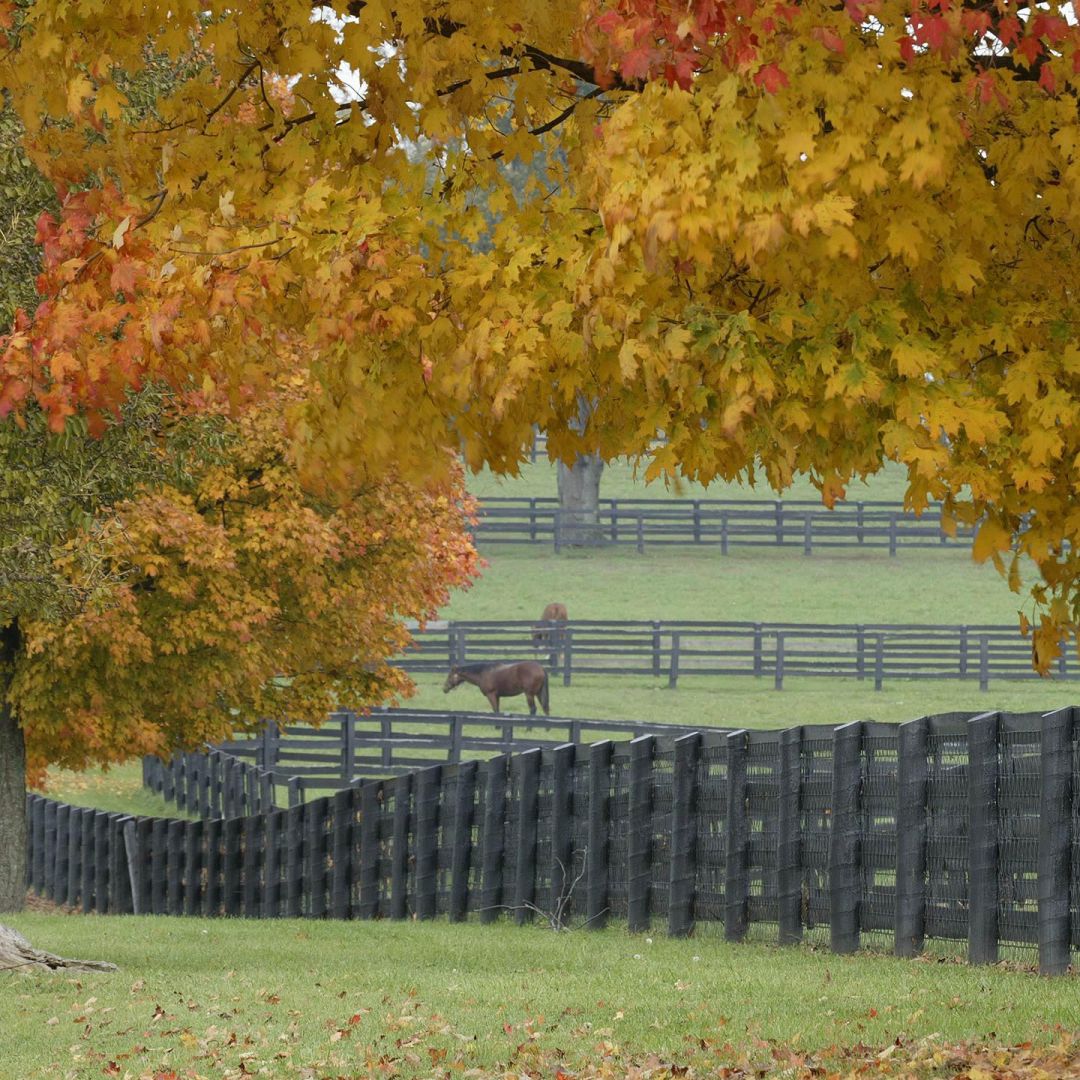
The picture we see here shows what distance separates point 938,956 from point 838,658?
29.0 m

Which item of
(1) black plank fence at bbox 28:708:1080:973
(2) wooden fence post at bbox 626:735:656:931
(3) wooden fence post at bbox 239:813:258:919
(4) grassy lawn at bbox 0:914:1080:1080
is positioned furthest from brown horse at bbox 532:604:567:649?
(4) grassy lawn at bbox 0:914:1080:1080

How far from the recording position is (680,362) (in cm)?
577

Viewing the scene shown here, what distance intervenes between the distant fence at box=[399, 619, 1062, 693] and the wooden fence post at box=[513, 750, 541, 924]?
2181 centimetres

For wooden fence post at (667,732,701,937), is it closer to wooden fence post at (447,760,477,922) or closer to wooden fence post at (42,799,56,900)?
wooden fence post at (447,760,477,922)

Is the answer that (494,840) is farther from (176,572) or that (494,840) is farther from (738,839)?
(176,572)

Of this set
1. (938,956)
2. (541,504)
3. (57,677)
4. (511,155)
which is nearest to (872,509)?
(541,504)

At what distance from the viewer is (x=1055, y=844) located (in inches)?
416

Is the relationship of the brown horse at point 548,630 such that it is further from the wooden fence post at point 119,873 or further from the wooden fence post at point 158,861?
the wooden fence post at point 158,861

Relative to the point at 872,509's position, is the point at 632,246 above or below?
below

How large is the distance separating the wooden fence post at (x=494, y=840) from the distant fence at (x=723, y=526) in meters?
37.0

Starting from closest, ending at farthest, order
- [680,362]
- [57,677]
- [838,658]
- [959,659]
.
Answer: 1. [680,362]
2. [57,677]
3. [959,659]
4. [838,658]

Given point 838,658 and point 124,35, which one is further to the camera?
point 838,658

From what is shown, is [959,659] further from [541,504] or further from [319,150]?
[319,150]

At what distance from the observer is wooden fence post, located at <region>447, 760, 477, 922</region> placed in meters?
16.4
